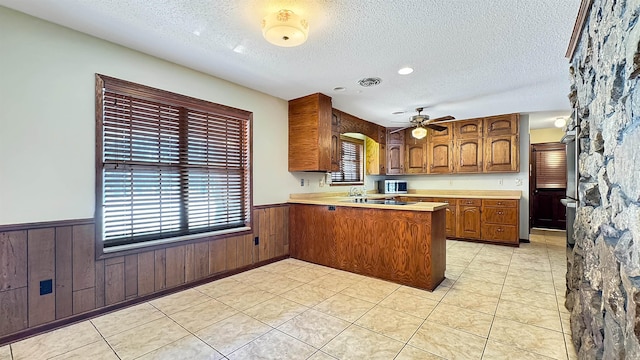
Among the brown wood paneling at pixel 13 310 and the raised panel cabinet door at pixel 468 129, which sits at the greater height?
the raised panel cabinet door at pixel 468 129

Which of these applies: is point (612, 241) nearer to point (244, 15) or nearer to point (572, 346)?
point (572, 346)

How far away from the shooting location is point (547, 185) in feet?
22.1

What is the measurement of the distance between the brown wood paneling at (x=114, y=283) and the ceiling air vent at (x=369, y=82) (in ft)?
10.5

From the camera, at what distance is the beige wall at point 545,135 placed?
6559 millimetres

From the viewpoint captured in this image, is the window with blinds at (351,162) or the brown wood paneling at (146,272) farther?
the window with blinds at (351,162)

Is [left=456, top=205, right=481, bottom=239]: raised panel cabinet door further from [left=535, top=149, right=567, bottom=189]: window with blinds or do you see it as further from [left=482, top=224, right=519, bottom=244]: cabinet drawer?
[left=535, top=149, right=567, bottom=189]: window with blinds

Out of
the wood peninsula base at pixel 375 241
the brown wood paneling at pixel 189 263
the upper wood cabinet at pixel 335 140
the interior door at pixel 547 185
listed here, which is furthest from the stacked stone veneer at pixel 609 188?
the interior door at pixel 547 185

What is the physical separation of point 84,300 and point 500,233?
5815 millimetres

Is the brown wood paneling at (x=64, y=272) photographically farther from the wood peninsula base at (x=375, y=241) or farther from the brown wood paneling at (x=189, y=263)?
the wood peninsula base at (x=375, y=241)

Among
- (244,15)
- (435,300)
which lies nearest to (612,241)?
(435,300)

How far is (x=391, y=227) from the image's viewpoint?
3344mm

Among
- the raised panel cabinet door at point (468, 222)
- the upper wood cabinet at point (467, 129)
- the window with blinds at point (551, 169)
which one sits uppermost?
the upper wood cabinet at point (467, 129)

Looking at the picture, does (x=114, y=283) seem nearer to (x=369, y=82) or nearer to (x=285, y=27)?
(x=285, y=27)

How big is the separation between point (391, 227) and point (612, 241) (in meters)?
2.12
